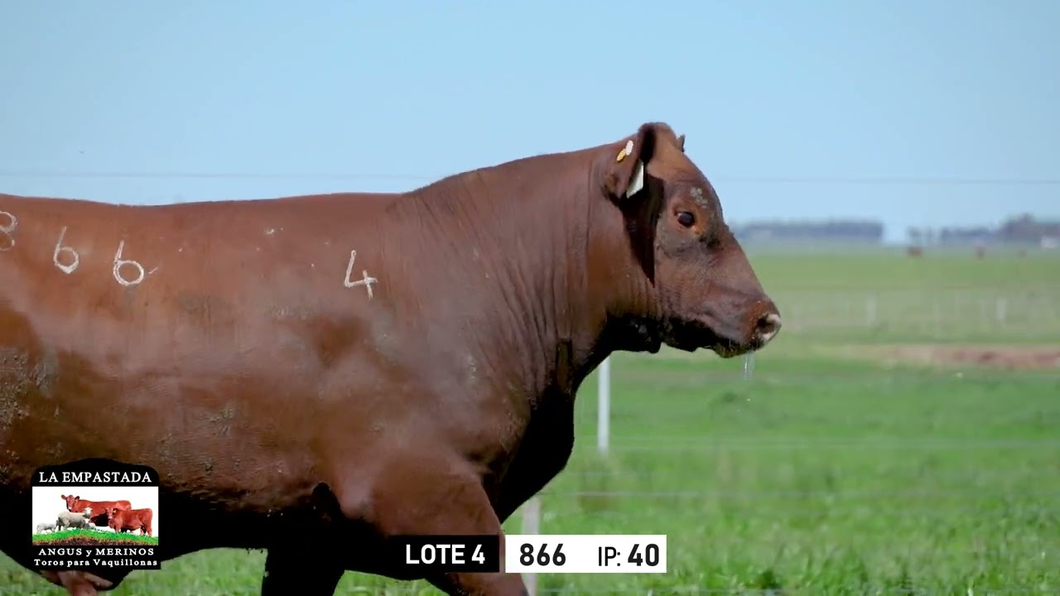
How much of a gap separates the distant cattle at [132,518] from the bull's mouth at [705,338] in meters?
1.85

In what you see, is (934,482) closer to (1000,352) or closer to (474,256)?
(474,256)

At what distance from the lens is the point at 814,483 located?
41.7 feet

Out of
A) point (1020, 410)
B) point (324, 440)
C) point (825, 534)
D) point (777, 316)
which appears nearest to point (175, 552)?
point (324, 440)

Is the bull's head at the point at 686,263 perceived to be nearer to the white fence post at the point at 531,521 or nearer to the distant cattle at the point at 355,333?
the distant cattle at the point at 355,333

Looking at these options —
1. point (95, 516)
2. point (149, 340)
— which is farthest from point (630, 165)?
point (95, 516)

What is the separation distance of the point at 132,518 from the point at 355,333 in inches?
36.8

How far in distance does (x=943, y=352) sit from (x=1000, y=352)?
48.2 inches

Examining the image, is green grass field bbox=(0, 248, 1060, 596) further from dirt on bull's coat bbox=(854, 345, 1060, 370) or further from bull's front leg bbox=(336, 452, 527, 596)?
bull's front leg bbox=(336, 452, 527, 596)

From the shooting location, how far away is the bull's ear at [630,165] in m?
4.87

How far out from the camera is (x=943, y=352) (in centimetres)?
2867

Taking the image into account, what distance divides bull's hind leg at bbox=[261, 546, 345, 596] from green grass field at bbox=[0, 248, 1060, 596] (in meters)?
1.66

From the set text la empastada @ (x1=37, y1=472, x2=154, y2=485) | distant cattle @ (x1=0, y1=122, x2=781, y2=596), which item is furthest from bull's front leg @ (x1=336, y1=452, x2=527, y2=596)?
text la empastada @ (x1=37, y1=472, x2=154, y2=485)
